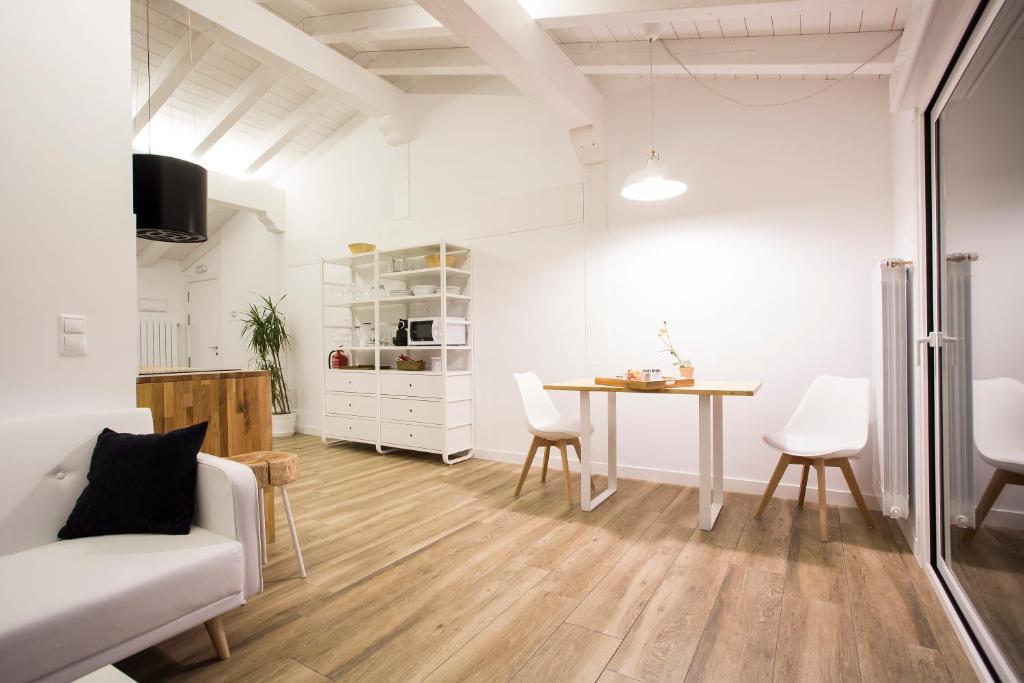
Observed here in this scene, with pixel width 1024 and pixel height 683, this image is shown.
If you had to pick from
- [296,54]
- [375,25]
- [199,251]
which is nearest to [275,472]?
[375,25]

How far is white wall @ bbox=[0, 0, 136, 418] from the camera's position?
1.82 meters

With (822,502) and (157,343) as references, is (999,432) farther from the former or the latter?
(157,343)

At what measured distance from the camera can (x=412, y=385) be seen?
15.2 ft

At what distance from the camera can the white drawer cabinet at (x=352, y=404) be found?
4.95m

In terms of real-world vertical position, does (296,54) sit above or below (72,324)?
above

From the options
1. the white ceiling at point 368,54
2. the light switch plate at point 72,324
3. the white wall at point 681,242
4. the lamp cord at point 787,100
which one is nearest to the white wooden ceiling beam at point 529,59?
the white ceiling at point 368,54

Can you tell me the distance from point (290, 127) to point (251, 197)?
3.54 feet

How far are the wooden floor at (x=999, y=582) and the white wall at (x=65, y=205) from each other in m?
3.09

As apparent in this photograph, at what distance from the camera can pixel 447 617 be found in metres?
1.94

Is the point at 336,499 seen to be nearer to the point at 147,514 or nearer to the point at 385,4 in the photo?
the point at 147,514

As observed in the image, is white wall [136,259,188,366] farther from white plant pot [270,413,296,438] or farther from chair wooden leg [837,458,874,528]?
chair wooden leg [837,458,874,528]

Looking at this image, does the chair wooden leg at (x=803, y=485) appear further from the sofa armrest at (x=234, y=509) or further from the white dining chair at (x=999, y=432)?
the sofa armrest at (x=234, y=509)

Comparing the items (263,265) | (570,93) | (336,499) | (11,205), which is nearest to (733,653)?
(336,499)

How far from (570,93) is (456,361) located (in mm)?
2484
